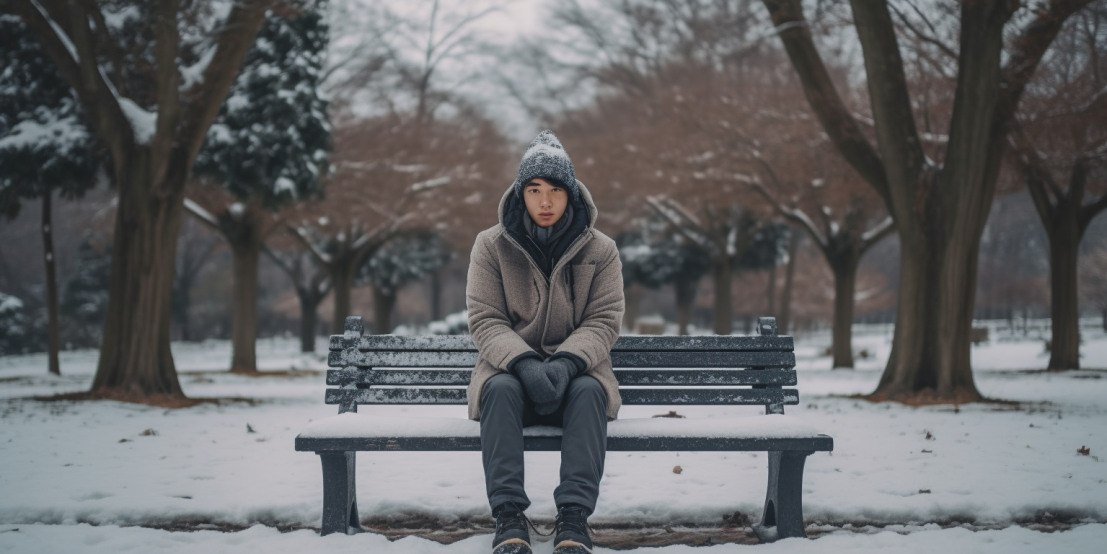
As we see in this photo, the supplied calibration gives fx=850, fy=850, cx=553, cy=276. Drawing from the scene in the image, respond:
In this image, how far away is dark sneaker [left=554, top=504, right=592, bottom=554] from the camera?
3.10 metres

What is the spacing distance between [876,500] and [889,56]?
6240mm

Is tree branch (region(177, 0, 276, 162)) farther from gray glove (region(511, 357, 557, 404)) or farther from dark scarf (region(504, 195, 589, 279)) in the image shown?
gray glove (region(511, 357, 557, 404))

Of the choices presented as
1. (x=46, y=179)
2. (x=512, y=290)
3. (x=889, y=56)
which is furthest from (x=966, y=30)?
(x=46, y=179)

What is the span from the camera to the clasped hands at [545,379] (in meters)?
3.46

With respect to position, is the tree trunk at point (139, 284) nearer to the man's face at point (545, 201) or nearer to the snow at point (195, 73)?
the snow at point (195, 73)

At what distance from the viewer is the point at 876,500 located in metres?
4.37

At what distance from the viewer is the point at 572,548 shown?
3.09 meters

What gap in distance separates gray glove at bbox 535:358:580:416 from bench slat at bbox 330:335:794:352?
1.95ft

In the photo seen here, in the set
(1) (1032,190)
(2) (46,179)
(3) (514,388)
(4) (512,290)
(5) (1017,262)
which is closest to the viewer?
(3) (514,388)

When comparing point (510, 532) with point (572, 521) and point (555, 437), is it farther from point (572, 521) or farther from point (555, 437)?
point (555, 437)

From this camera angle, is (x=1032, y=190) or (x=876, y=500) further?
(x=1032, y=190)

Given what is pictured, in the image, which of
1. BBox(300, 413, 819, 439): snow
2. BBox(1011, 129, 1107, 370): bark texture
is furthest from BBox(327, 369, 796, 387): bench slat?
BBox(1011, 129, 1107, 370): bark texture

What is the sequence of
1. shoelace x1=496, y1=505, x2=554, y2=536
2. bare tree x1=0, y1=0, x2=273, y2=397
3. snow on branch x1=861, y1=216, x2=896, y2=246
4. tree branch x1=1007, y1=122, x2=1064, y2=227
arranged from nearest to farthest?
shoelace x1=496, y1=505, x2=554, y2=536, bare tree x1=0, y1=0, x2=273, y2=397, tree branch x1=1007, y1=122, x2=1064, y2=227, snow on branch x1=861, y1=216, x2=896, y2=246

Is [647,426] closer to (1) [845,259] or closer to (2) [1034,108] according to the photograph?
(2) [1034,108]
